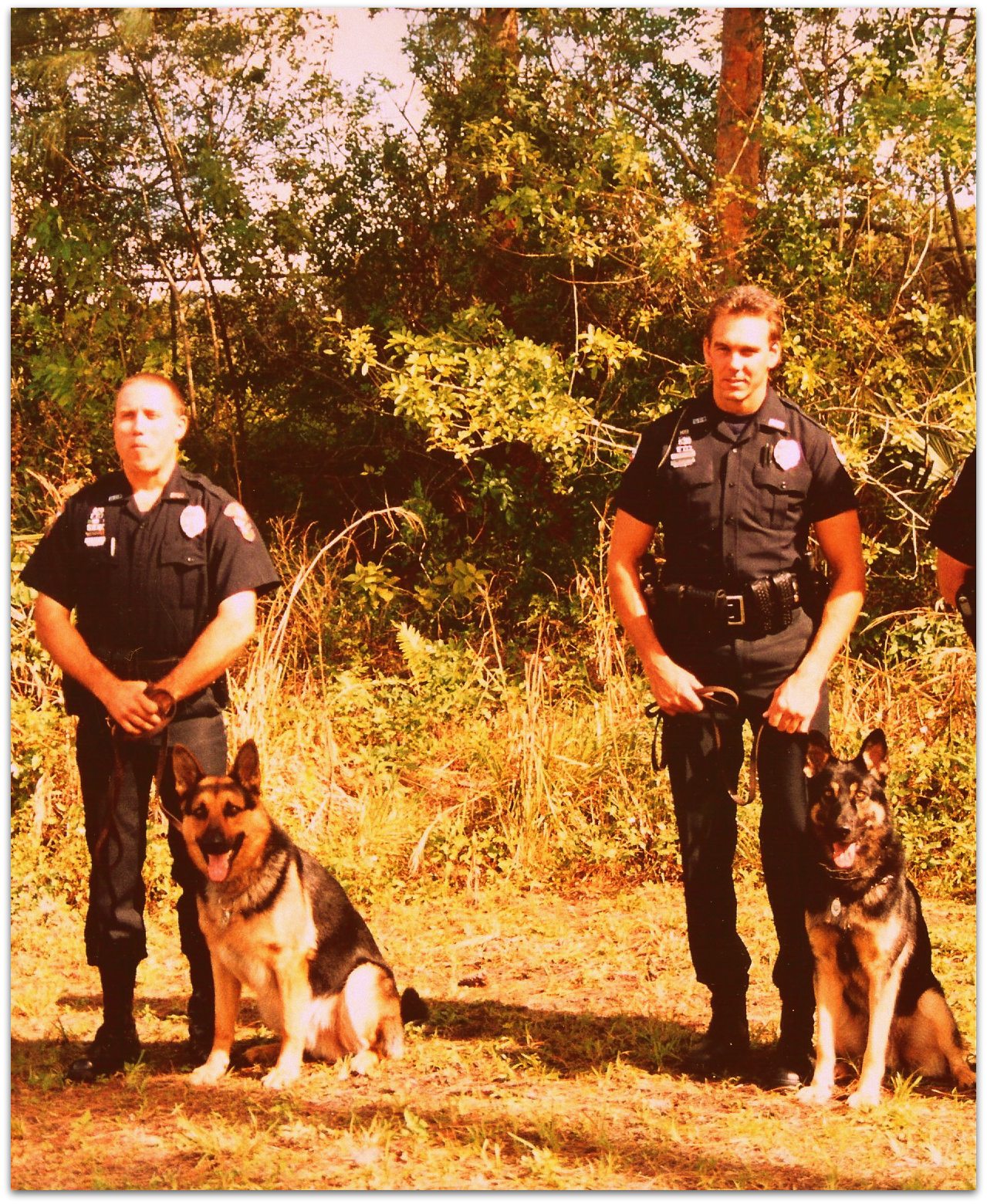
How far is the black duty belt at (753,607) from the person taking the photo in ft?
11.5

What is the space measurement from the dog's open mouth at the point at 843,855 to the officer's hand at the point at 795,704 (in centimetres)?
35

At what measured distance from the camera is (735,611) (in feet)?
11.5

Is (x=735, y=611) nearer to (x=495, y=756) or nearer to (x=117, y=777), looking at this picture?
(x=117, y=777)

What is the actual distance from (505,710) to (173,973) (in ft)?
8.43

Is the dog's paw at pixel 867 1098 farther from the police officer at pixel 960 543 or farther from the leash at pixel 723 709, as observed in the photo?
the police officer at pixel 960 543

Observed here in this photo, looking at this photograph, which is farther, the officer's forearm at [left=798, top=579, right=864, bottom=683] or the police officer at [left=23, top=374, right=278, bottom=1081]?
the police officer at [left=23, top=374, right=278, bottom=1081]

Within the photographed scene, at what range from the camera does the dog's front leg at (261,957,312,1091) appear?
366 centimetres

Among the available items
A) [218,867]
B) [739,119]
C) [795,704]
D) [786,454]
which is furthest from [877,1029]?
[739,119]

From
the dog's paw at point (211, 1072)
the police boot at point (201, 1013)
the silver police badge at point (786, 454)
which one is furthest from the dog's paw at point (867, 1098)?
the police boot at point (201, 1013)

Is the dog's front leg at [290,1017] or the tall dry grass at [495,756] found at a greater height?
the tall dry grass at [495,756]

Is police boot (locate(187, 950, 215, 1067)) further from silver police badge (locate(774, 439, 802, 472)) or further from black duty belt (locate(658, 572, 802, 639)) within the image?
silver police badge (locate(774, 439, 802, 472))

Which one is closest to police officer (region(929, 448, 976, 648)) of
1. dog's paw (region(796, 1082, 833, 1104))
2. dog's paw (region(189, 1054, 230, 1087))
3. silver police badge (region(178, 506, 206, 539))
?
dog's paw (region(796, 1082, 833, 1104))

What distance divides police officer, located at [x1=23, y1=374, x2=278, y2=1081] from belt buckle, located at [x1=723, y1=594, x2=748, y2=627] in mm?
1389

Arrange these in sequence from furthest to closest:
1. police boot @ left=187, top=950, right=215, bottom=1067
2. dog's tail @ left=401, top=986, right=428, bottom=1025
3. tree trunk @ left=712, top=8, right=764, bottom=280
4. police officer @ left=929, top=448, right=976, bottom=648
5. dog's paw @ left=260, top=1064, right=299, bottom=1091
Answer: tree trunk @ left=712, top=8, right=764, bottom=280 < dog's tail @ left=401, top=986, right=428, bottom=1025 < police boot @ left=187, top=950, right=215, bottom=1067 < dog's paw @ left=260, top=1064, right=299, bottom=1091 < police officer @ left=929, top=448, right=976, bottom=648
